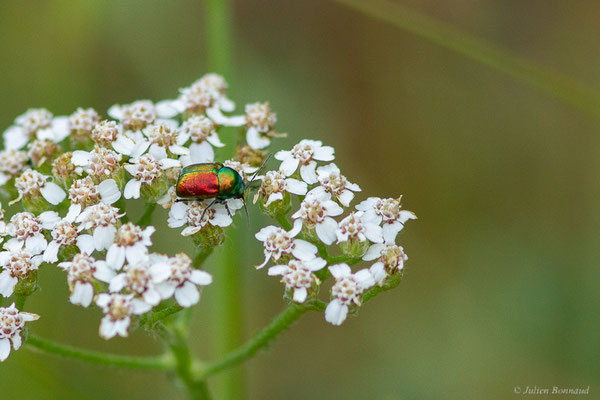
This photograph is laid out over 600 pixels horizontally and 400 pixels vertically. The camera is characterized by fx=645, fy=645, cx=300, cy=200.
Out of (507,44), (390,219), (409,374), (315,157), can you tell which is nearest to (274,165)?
(315,157)

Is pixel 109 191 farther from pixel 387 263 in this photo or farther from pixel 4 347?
pixel 387 263

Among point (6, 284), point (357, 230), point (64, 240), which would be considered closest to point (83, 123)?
point (64, 240)

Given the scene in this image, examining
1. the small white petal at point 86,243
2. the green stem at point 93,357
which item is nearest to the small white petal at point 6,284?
the green stem at point 93,357

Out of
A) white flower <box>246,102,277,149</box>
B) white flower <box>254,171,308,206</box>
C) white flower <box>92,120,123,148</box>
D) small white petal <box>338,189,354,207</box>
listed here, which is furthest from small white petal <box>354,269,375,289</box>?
white flower <box>92,120,123,148</box>

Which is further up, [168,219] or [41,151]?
[41,151]

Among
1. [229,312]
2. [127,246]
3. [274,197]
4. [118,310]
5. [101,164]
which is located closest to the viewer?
[118,310]

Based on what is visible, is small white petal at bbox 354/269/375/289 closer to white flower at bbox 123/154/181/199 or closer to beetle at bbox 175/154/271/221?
beetle at bbox 175/154/271/221
